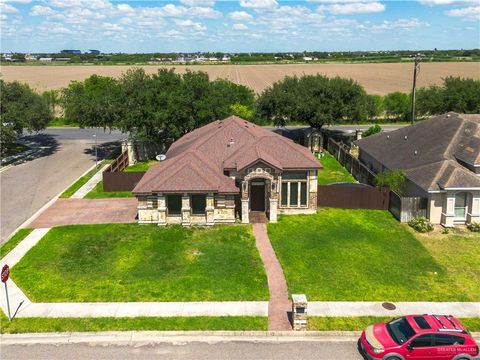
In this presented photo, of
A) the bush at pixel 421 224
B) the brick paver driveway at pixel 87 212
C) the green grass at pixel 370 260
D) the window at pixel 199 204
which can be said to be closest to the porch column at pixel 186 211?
the window at pixel 199 204

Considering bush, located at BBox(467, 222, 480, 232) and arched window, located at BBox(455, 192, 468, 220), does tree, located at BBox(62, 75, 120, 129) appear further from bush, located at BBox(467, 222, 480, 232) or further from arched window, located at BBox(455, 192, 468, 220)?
bush, located at BBox(467, 222, 480, 232)

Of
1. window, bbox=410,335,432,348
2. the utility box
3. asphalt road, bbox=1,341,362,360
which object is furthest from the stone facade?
window, bbox=410,335,432,348

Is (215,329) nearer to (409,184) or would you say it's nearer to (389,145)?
(409,184)

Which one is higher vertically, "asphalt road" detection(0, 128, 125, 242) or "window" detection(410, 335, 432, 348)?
"asphalt road" detection(0, 128, 125, 242)

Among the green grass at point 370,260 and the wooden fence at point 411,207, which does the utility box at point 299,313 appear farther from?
the wooden fence at point 411,207

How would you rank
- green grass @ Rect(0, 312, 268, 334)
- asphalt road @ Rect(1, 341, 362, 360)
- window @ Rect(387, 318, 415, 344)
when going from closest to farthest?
window @ Rect(387, 318, 415, 344) → asphalt road @ Rect(1, 341, 362, 360) → green grass @ Rect(0, 312, 268, 334)

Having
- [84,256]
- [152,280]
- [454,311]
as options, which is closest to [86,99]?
[84,256]

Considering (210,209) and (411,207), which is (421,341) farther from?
(210,209)
